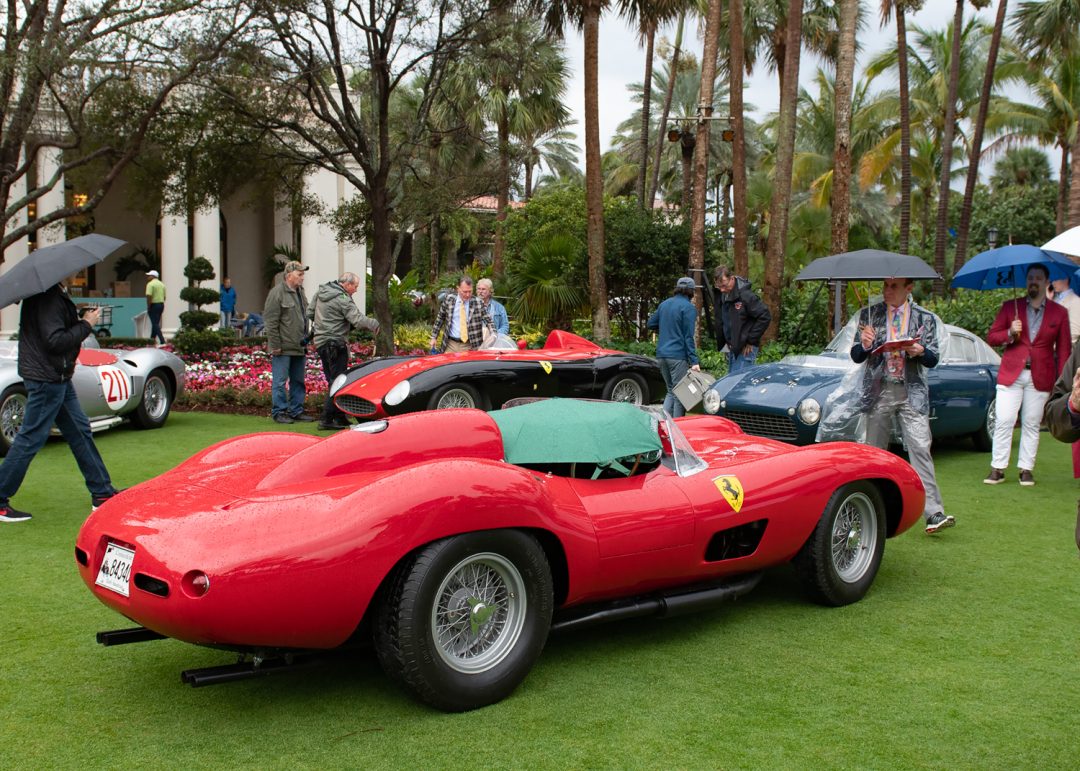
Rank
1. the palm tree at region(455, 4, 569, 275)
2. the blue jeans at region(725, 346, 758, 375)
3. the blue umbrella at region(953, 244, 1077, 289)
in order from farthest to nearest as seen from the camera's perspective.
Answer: the palm tree at region(455, 4, 569, 275)
the blue jeans at region(725, 346, 758, 375)
the blue umbrella at region(953, 244, 1077, 289)

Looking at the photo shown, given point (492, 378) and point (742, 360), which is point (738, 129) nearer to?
point (742, 360)

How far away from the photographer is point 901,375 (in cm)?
659

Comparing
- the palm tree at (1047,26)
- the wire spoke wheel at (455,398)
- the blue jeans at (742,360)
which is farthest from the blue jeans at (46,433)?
the palm tree at (1047,26)

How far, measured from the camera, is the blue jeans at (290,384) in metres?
11.6

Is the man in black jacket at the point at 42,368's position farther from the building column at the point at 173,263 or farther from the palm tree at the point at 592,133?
the building column at the point at 173,263

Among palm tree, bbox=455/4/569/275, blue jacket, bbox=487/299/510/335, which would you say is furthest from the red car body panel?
palm tree, bbox=455/4/569/275

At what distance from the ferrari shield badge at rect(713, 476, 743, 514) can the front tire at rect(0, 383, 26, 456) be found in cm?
691

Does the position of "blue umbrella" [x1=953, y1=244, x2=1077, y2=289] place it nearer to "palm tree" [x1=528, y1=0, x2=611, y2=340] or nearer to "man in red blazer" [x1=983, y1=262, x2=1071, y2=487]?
"man in red blazer" [x1=983, y1=262, x2=1071, y2=487]

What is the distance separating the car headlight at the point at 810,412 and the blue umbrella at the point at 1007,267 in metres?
1.52

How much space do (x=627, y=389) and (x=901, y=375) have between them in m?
4.87

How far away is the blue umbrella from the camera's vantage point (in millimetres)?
7684

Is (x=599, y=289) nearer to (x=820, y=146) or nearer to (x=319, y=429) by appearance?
(x=319, y=429)

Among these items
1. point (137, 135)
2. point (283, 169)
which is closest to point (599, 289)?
point (283, 169)

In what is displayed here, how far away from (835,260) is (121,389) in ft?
23.2
